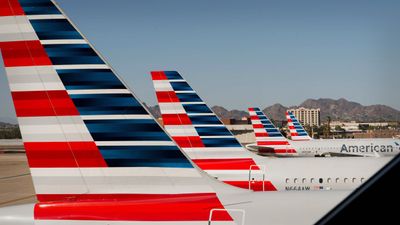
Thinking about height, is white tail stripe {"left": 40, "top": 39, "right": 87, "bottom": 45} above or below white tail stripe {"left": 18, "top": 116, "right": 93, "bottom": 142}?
above

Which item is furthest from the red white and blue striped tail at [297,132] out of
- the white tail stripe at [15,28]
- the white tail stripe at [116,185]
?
the white tail stripe at [15,28]

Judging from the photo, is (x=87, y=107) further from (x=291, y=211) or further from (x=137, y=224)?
(x=291, y=211)

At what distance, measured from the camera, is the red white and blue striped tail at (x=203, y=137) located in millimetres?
13969

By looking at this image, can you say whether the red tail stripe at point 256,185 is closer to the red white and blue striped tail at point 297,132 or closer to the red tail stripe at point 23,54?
the red tail stripe at point 23,54

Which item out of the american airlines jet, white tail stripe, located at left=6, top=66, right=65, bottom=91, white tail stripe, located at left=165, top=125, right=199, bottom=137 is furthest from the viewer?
white tail stripe, located at left=165, top=125, right=199, bottom=137

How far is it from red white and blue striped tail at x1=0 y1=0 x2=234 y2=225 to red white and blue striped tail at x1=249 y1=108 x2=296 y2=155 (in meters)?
A: 32.4

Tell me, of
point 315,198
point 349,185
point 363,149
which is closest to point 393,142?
point 363,149

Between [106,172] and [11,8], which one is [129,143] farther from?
[11,8]

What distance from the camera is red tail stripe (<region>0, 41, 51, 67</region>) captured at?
21.5ft

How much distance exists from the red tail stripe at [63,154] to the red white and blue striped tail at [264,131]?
3264 cm

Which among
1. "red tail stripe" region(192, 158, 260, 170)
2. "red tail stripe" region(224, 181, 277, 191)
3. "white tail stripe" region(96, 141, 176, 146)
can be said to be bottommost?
"red tail stripe" region(224, 181, 277, 191)

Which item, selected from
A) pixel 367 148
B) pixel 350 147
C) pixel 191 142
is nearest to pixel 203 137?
pixel 191 142

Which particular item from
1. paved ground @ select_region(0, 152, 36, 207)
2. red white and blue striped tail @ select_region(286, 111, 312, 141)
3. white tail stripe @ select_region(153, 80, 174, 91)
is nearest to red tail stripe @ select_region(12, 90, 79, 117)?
white tail stripe @ select_region(153, 80, 174, 91)

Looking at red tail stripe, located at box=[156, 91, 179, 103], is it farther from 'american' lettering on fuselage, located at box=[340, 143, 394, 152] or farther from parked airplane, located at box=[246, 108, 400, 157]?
'american' lettering on fuselage, located at box=[340, 143, 394, 152]
